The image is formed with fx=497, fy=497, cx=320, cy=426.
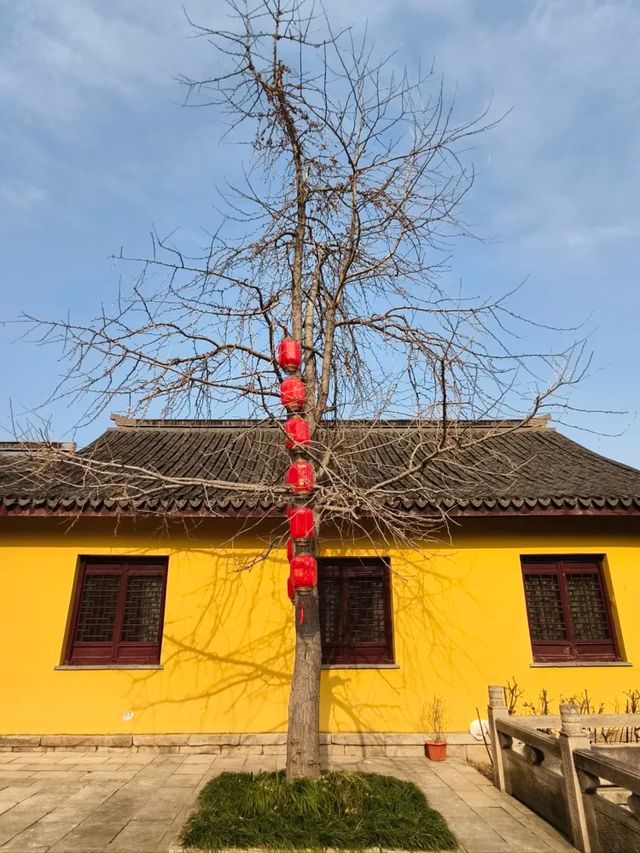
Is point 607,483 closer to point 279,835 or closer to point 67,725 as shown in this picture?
point 279,835

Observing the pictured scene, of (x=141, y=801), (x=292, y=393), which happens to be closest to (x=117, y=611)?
(x=141, y=801)

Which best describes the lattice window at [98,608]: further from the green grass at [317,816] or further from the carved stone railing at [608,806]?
the carved stone railing at [608,806]

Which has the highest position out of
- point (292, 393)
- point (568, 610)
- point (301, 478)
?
point (292, 393)

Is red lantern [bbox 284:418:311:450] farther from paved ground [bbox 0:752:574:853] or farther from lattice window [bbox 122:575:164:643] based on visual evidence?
lattice window [bbox 122:575:164:643]

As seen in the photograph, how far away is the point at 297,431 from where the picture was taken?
13.5 feet

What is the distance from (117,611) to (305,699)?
10.2ft

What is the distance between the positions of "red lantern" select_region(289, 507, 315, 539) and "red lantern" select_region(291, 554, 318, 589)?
0.18 m

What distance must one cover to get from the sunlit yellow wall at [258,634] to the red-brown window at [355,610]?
0.17m

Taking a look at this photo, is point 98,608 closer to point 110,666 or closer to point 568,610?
point 110,666

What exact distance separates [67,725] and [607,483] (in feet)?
23.6

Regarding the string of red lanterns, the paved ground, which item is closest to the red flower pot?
the paved ground

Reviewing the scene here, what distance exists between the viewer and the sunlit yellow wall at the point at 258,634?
558cm

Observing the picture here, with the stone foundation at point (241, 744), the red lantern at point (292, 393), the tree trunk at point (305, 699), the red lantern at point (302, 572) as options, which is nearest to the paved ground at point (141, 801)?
the stone foundation at point (241, 744)

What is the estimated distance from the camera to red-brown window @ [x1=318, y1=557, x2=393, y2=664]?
5.89 m
